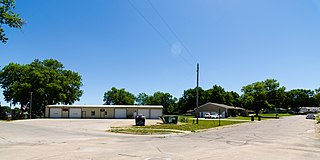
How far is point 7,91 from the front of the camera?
2771 inches

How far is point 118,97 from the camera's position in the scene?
111 meters

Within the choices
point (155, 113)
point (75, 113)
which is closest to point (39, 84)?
point (75, 113)

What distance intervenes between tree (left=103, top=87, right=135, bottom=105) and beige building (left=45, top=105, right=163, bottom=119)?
159 feet

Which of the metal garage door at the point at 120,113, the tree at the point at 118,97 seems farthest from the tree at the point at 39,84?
the tree at the point at 118,97

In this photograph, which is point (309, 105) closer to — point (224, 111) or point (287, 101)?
point (287, 101)

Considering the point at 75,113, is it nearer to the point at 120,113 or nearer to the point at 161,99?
the point at 120,113

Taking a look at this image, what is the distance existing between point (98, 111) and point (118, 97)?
5107 centimetres

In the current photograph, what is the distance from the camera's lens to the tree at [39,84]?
6544cm

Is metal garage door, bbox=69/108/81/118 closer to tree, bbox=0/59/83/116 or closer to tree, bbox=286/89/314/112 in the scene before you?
tree, bbox=0/59/83/116

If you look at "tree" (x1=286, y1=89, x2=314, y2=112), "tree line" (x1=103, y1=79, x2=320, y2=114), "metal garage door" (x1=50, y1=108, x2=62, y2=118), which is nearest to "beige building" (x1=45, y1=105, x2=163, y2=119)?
"metal garage door" (x1=50, y1=108, x2=62, y2=118)

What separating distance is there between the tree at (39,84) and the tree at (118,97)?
3188cm

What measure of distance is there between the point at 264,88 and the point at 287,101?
28.9 m

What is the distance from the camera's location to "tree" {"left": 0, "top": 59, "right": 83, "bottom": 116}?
215 ft

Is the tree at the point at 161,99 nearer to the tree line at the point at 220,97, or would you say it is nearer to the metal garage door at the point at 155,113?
the tree line at the point at 220,97
